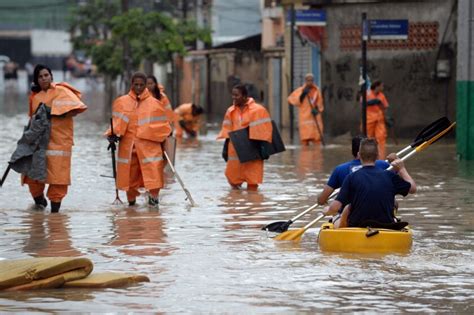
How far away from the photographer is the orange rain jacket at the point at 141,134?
1759 cm

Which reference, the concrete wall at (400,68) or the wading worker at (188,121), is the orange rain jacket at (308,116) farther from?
the wading worker at (188,121)

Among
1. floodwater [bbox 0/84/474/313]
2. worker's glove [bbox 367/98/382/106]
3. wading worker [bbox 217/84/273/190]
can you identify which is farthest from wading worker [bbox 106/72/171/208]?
worker's glove [bbox 367/98/382/106]

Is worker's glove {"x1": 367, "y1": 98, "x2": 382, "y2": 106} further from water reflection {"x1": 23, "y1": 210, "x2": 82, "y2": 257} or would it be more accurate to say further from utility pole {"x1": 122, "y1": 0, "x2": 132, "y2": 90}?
utility pole {"x1": 122, "y1": 0, "x2": 132, "y2": 90}

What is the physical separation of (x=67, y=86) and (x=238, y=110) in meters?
3.63

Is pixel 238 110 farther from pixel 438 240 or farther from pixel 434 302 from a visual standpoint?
pixel 434 302

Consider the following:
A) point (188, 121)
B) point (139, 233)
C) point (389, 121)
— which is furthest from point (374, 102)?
point (139, 233)

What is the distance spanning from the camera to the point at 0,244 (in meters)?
14.1

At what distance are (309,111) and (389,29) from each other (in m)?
4.28

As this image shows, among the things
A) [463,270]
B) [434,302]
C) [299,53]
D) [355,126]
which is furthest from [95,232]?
[299,53]

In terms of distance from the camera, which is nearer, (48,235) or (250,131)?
(48,235)

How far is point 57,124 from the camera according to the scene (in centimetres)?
1709

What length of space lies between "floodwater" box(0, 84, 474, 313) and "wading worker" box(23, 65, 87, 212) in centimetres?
33

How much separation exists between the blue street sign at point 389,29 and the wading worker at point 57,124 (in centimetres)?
1100

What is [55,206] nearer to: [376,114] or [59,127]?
[59,127]
